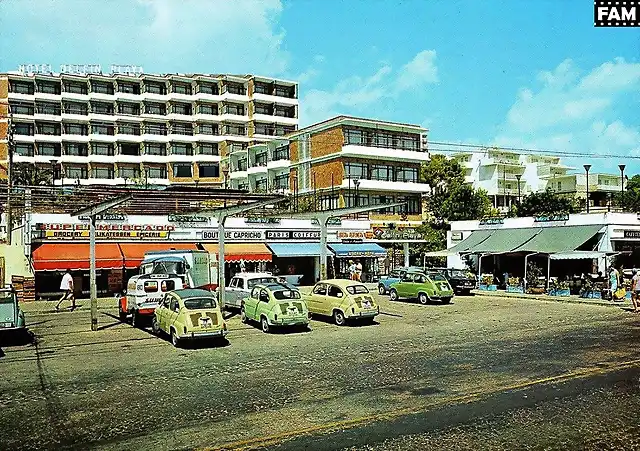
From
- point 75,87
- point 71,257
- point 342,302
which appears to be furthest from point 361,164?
point 75,87

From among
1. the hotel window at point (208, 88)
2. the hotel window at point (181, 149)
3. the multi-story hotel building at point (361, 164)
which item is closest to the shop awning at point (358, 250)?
the multi-story hotel building at point (361, 164)

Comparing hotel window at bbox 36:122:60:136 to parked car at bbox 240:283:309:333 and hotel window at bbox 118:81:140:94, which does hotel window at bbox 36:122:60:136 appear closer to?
hotel window at bbox 118:81:140:94

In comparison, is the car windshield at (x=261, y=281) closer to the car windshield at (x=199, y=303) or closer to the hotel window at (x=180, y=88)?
the car windshield at (x=199, y=303)

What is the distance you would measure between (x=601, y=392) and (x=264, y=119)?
73648 mm

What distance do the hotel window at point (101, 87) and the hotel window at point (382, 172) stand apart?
A: 38.6 meters

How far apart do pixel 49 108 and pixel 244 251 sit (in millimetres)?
50705

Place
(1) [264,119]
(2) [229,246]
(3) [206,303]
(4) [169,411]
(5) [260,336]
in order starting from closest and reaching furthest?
(4) [169,411]
(3) [206,303]
(5) [260,336]
(2) [229,246]
(1) [264,119]

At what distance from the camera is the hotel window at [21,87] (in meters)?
76.0

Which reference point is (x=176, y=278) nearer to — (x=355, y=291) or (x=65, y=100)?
(x=355, y=291)

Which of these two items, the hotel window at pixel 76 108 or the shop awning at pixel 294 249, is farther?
the hotel window at pixel 76 108

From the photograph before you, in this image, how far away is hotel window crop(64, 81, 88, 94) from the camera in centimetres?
7738

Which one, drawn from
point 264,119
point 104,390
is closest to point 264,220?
point 104,390

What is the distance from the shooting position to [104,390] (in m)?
12.2

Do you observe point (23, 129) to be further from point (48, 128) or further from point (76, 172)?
point (76, 172)
